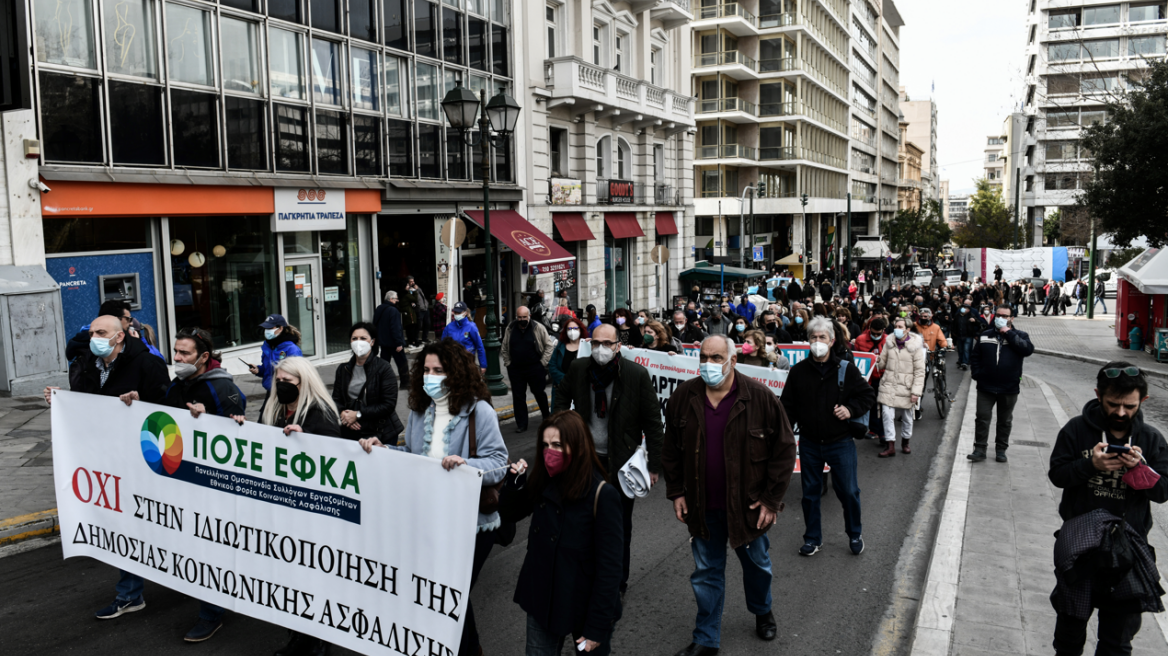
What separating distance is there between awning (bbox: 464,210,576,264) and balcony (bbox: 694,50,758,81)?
110ft

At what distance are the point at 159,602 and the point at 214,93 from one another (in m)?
12.3

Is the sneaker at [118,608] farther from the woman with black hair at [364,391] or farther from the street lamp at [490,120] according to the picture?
the street lamp at [490,120]

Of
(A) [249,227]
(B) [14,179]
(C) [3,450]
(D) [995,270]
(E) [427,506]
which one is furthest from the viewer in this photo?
(D) [995,270]

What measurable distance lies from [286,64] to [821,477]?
14.8 meters

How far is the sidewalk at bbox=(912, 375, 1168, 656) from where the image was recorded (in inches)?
204

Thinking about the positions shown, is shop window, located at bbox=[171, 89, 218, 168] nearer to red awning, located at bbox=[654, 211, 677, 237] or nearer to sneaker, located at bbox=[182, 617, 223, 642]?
sneaker, located at bbox=[182, 617, 223, 642]

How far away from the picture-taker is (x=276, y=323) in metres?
8.03

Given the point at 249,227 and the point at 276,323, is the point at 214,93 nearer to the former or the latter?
the point at 249,227

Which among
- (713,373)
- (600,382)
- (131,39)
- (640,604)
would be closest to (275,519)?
(600,382)

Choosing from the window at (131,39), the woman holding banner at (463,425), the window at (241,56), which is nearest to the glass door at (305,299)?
the window at (241,56)

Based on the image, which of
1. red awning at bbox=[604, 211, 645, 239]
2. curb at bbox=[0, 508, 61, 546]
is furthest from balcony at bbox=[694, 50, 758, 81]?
curb at bbox=[0, 508, 61, 546]

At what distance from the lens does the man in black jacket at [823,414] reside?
6555 millimetres

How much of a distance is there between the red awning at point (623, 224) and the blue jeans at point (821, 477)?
78.1 feet

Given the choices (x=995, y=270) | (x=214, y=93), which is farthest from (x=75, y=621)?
(x=995, y=270)
